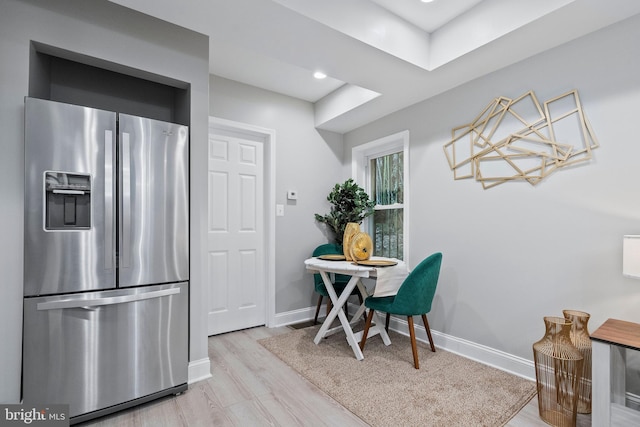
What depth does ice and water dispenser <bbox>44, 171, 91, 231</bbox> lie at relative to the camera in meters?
1.69

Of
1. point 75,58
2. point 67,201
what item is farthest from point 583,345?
point 75,58

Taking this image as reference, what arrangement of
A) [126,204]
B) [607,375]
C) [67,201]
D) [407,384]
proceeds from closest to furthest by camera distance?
[607,375] < [67,201] < [126,204] < [407,384]

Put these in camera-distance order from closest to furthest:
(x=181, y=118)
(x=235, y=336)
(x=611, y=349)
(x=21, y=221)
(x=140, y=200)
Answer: (x=611, y=349)
(x=21, y=221)
(x=140, y=200)
(x=181, y=118)
(x=235, y=336)

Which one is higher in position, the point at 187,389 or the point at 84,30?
the point at 84,30

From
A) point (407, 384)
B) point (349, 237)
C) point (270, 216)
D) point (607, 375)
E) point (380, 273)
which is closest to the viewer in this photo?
point (607, 375)

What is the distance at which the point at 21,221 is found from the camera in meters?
1.65

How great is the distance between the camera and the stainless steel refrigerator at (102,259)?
1.66 m

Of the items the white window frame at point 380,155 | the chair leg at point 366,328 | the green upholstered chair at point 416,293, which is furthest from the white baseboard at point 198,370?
the white window frame at point 380,155

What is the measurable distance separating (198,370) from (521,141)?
289 centimetres

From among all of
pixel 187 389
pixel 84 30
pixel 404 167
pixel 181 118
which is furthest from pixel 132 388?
pixel 404 167

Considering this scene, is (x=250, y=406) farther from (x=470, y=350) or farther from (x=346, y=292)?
(x=470, y=350)

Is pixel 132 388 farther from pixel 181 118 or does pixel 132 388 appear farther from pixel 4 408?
pixel 181 118

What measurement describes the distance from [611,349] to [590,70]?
1.66m

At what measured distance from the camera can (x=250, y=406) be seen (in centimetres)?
195
